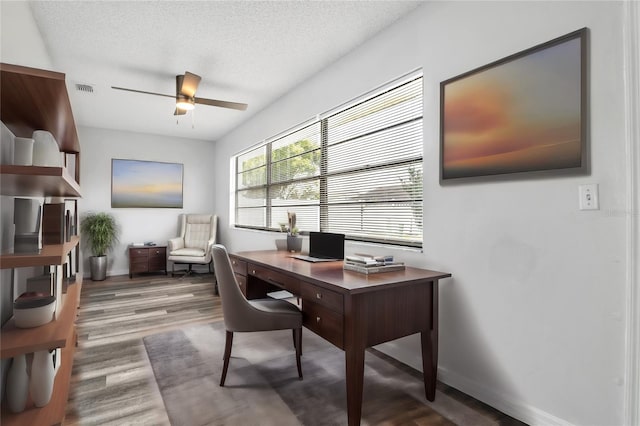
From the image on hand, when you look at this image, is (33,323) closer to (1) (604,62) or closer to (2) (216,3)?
(2) (216,3)

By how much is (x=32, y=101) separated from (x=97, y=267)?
5019mm

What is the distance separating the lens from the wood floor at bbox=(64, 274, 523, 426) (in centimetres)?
190

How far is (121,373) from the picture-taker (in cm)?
237

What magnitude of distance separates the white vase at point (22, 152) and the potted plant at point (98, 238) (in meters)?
4.86

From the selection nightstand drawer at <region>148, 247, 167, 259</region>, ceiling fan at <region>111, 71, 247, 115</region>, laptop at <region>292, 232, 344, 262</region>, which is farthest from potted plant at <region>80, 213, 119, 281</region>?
laptop at <region>292, 232, 344, 262</region>

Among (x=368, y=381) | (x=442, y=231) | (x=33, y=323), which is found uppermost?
(x=442, y=231)

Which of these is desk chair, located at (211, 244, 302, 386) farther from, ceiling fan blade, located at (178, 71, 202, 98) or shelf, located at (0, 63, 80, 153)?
ceiling fan blade, located at (178, 71, 202, 98)

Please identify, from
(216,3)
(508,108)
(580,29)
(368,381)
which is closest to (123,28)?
(216,3)

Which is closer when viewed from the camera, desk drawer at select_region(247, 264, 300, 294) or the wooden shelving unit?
the wooden shelving unit

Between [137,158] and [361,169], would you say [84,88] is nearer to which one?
[137,158]

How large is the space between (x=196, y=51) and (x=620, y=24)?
2.98m

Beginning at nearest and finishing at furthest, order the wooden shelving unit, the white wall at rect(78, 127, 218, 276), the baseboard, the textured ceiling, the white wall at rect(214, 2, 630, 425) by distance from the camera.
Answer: the wooden shelving unit, the white wall at rect(214, 2, 630, 425), the baseboard, the textured ceiling, the white wall at rect(78, 127, 218, 276)

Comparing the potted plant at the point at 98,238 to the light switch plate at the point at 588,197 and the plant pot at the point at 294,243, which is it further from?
the light switch plate at the point at 588,197

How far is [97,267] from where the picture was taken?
217 inches
